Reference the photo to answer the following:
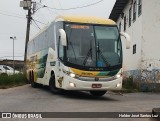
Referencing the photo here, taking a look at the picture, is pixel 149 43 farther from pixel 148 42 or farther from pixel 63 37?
pixel 63 37

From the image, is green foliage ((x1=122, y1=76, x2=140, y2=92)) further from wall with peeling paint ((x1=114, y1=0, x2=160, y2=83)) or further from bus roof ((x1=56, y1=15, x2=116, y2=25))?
bus roof ((x1=56, y1=15, x2=116, y2=25))

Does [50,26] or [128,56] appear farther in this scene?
[128,56]

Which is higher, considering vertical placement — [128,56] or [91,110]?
[128,56]

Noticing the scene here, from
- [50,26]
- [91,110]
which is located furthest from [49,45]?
[91,110]

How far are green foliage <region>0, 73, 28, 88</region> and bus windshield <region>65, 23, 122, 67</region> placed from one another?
31.2ft

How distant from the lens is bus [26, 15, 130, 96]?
16.4 metres

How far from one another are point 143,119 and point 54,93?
28.8 feet

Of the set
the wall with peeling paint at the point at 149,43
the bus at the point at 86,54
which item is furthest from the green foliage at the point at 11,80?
the bus at the point at 86,54

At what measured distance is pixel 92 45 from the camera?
1700 centimetres

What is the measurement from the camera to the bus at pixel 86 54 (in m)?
16.4

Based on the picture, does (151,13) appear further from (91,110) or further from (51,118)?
(51,118)

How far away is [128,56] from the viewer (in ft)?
94.0

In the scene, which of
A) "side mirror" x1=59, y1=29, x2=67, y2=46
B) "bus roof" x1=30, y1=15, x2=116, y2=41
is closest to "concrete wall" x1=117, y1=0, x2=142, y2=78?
"bus roof" x1=30, y1=15, x2=116, y2=41

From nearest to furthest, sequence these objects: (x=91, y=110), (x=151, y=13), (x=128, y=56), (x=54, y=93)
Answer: (x=91, y=110)
(x=54, y=93)
(x=151, y=13)
(x=128, y=56)
